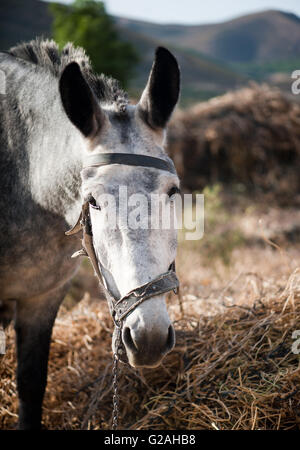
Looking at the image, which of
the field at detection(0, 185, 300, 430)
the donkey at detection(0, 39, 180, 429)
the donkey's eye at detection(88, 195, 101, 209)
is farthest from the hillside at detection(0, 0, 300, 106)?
the field at detection(0, 185, 300, 430)

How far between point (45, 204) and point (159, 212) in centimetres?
87

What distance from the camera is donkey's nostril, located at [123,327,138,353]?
158 centimetres

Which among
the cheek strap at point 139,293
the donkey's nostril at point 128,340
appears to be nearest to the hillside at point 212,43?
the cheek strap at point 139,293

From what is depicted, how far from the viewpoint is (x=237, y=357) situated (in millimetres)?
2617

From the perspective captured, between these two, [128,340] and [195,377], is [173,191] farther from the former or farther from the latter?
[195,377]

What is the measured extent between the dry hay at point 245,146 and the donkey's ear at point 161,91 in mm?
7154

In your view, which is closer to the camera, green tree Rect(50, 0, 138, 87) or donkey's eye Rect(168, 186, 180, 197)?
donkey's eye Rect(168, 186, 180, 197)

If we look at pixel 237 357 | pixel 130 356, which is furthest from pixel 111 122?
pixel 237 357

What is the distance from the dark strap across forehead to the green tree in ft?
94.6

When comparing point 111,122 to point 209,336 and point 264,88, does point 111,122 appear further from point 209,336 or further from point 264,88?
point 264,88

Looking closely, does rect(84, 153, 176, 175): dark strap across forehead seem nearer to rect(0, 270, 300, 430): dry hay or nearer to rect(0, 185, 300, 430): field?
rect(0, 185, 300, 430): field

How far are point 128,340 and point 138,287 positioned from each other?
9.2 inches

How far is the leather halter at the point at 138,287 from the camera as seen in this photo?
1.55m

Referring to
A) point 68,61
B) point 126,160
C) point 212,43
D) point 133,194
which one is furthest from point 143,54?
point 133,194
